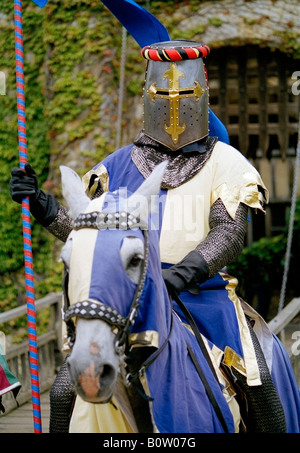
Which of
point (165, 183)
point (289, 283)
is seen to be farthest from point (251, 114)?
point (165, 183)

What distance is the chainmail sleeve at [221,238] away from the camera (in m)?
3.09

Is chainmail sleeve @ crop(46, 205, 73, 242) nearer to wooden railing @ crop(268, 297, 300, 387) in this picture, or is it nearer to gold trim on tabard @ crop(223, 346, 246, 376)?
gold trim on tabard @ crop(223, 346, 246, 376)

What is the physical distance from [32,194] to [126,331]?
104 cm

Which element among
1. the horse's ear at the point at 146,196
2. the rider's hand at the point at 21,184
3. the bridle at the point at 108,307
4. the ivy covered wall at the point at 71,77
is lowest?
the bridle at the point at 108,307

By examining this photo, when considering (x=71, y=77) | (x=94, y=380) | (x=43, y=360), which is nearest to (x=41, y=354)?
(x=43, y=360)

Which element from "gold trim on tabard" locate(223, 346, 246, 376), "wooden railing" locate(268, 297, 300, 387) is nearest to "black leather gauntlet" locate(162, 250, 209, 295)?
"gold trim on tabard" locate(223, 346, 246, 376)

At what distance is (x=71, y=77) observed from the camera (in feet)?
27.0

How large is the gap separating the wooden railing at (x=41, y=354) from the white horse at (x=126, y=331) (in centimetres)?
314

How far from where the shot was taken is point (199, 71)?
3.59m

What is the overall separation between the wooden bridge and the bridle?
2.72 metres

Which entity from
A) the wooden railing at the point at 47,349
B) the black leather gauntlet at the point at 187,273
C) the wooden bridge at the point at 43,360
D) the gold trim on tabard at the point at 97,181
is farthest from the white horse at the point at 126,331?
the wooden railing at the point at 47,349

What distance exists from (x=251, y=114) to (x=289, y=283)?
2.11 metres

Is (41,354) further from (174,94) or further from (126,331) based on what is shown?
(126,331)

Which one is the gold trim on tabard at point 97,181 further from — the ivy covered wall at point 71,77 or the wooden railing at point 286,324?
the ivy covered wall at point 71,77
